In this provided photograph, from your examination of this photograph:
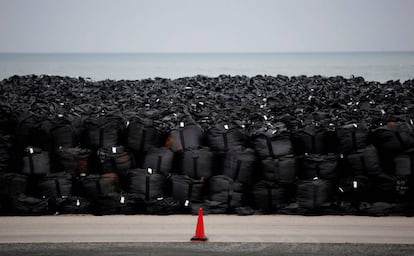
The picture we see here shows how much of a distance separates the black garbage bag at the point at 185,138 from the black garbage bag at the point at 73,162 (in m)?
1.50

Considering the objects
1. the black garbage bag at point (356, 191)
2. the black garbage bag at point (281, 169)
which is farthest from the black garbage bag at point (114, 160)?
the black garbage bag at point (356, 191)

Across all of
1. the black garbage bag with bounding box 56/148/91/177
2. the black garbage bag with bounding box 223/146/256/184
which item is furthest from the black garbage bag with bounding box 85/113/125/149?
the black garbage bag with bounding box 223/146/256/184

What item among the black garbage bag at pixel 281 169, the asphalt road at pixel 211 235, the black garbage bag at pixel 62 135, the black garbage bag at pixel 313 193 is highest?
the black garbage bag at pixel 62 135

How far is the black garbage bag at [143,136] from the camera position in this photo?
12.1 m

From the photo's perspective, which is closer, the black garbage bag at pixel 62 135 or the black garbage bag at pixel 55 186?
the black garbage bag at pixel 55 186

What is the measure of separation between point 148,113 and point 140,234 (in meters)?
5.67

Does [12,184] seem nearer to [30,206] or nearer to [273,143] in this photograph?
[30,206]

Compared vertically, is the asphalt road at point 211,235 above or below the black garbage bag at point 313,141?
below

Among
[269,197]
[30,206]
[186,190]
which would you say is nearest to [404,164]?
[269,197]

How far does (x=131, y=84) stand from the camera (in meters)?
29.9

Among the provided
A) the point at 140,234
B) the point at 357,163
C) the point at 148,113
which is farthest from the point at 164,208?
the point at 148,113

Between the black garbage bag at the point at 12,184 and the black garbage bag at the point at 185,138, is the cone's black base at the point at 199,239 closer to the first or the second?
the black garbage bag at the point at 185,138

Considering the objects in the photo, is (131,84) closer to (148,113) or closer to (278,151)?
(148,113)

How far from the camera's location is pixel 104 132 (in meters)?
12.2
